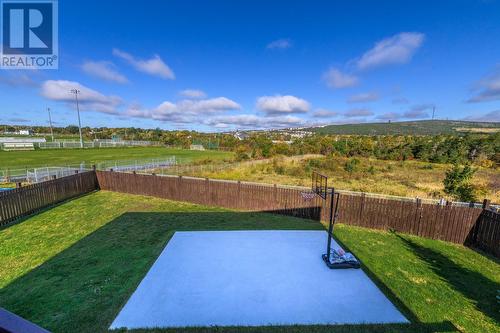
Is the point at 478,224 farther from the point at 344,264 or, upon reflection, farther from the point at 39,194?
the point at 39,194

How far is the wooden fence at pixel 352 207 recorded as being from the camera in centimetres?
752

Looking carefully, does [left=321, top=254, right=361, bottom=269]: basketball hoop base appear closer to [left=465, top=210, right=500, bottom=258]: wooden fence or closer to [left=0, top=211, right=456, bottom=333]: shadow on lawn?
[left=0, top=211, right=456, bottom=333]: shadow on lawn

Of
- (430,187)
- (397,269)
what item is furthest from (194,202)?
(430,187)

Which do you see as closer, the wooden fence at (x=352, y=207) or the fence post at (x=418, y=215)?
the wooden fence at (x=352, y=207)

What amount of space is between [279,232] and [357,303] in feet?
12.6

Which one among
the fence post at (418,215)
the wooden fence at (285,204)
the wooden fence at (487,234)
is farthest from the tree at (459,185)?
the fence post at (418,215)

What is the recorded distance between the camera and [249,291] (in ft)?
16.8

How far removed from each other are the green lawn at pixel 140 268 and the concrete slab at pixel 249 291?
0.85ft

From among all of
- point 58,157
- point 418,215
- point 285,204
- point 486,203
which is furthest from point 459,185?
point 58,157

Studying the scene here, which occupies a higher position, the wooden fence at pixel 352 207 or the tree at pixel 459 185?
the tree at pixel 459 185

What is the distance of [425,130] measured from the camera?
3000 inches

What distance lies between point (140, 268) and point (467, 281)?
790cm

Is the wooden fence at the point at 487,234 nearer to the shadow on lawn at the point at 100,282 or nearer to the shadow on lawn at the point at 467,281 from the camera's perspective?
the shadow on lawn at the point at 467,281

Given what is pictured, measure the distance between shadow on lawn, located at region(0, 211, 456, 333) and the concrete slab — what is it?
22 cm
